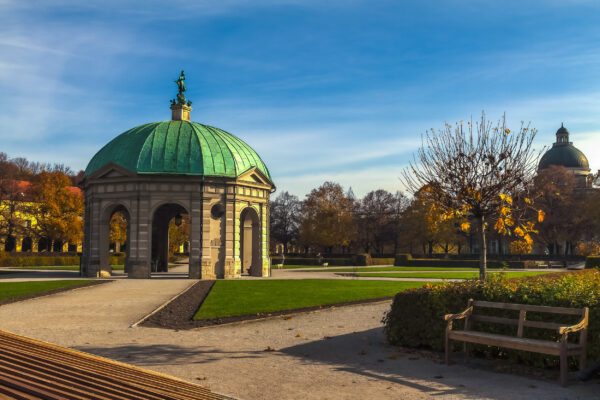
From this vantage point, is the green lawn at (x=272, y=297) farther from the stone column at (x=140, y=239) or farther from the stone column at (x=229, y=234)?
the stone column at (x=140, y=239)

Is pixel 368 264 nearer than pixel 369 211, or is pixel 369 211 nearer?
pixel 368 264

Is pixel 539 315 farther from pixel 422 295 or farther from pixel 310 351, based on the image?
pixel 310 351

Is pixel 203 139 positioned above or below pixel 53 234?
above

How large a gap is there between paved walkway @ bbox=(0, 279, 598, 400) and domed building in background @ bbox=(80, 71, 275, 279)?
1797 centimetres

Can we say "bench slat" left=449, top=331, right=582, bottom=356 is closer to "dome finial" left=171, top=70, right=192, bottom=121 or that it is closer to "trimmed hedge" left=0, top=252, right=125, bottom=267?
"dome finial" left=171, top=70, right=192, bottom=121

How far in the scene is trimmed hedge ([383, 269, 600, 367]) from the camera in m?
9.62

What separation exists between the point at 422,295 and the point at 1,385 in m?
8.80

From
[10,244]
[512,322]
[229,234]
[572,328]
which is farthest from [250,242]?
[10,244]

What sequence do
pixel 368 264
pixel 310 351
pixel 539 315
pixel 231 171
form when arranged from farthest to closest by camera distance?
pixel 368 264 → pixel 231 171 → pixel 310 351 → pixel 539 315

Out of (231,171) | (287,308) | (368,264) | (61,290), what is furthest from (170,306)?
(368,264)

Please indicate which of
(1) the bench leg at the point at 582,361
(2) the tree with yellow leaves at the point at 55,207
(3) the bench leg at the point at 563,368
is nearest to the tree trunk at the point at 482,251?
(1) the bench leg at the point at 582,361

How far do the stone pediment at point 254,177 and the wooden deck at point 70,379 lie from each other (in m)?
30.9

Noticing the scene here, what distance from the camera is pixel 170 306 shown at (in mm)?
19016

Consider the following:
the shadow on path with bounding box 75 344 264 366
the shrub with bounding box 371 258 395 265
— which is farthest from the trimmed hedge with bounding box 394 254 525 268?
the shadow on path with bounding box 75 344 264 366
